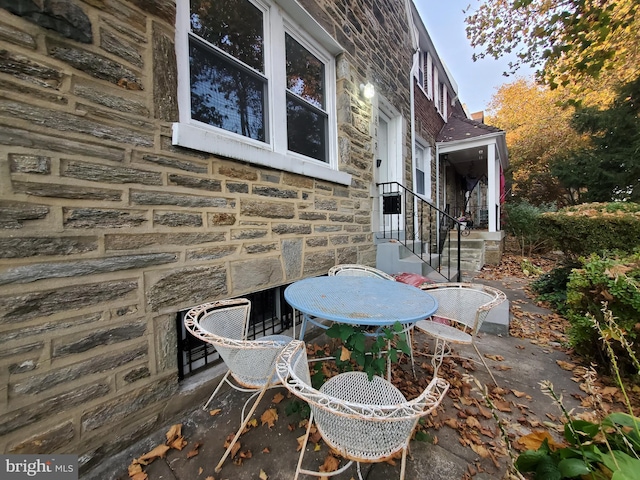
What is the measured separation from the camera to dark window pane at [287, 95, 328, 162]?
3146mm

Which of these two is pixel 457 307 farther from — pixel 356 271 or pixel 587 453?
pixel 587 453

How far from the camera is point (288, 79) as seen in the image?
3.11 metres

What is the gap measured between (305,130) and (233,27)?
124cm

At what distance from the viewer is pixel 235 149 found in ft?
7.38

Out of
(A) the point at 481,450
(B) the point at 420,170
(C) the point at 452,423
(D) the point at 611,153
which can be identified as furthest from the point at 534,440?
(D) the point at 611,153

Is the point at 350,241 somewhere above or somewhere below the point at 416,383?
above

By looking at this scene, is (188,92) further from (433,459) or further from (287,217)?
(433,459)

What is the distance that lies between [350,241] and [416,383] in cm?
199

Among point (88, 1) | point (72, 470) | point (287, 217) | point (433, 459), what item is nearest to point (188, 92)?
point (88, 1)

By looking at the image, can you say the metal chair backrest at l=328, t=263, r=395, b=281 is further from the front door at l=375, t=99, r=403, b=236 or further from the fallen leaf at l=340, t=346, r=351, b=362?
the front door at l=375, t=99, r=403, b=236

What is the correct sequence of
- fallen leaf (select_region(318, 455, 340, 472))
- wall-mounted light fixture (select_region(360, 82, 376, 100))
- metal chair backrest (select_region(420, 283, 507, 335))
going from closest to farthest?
fallen leaf (select_region(318, 455, 340, 472)) → metal chair backrest (select_region(420, 283, 507, 335)) → wall-mounted light fixture (select_region(360, 82, 376, 100))

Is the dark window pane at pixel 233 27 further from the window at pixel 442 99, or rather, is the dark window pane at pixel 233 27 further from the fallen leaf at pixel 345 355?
the window at pixel 442 99

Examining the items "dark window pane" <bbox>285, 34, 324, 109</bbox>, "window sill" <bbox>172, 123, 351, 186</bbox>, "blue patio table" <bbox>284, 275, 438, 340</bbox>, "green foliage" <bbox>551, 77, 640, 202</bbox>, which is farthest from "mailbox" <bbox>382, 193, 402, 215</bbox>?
"green foliage" <bbox>551, 77, 640, 202</bbox>

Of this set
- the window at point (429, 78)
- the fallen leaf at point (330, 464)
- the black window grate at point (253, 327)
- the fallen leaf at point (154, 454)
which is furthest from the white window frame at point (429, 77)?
the fallen leaf at point (154, 454)
